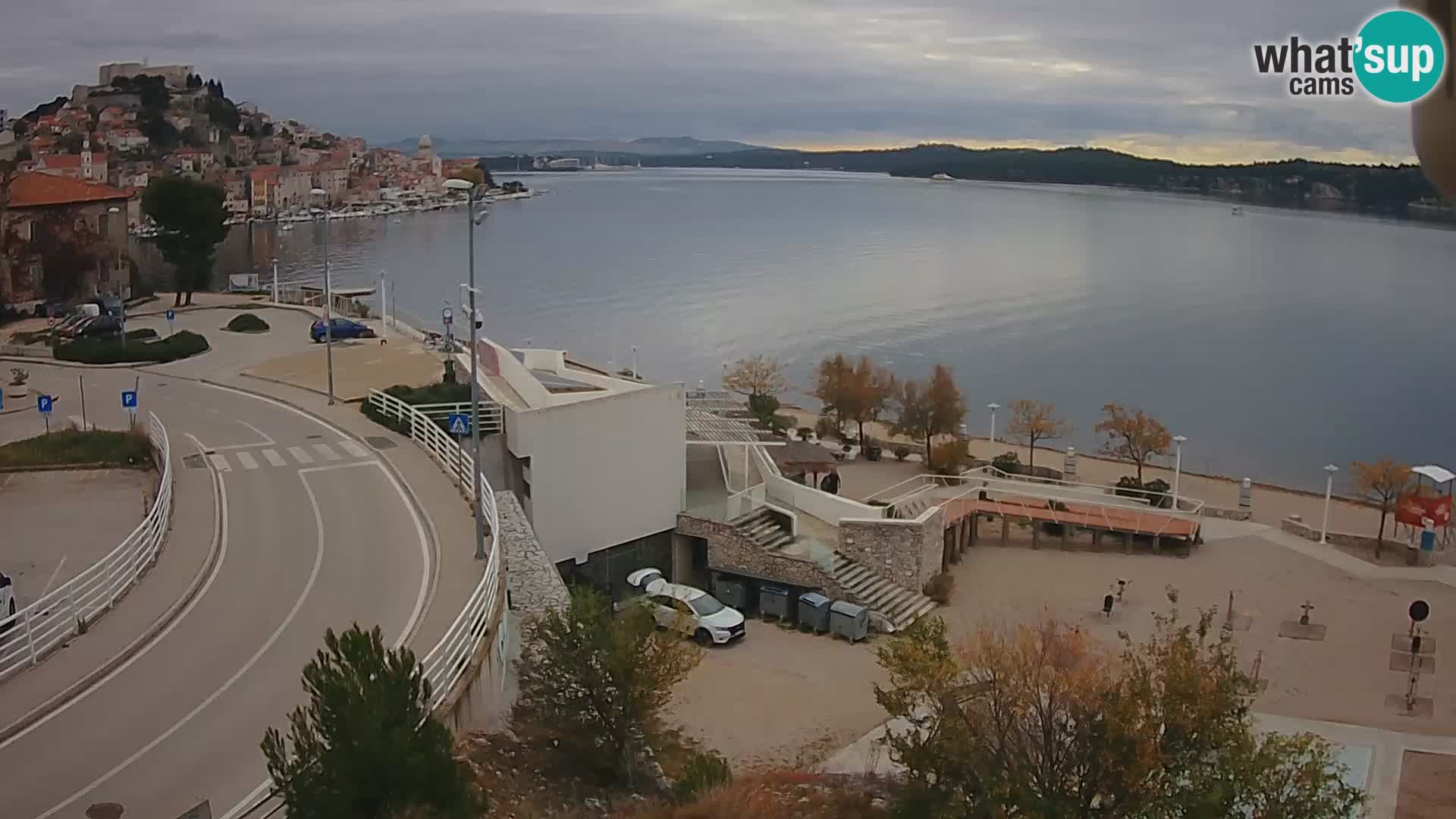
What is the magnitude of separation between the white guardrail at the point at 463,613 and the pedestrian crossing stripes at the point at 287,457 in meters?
1.66

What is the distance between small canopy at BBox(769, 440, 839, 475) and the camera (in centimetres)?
2867

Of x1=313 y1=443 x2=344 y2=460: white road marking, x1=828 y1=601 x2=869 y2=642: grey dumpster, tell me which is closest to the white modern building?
x1=313 y1=443 x2=344 y2=460: white road marking

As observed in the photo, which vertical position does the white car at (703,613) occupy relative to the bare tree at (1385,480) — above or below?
below

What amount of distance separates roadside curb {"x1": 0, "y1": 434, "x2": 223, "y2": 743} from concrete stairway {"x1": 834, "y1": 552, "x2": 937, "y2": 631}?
1064 centimetres

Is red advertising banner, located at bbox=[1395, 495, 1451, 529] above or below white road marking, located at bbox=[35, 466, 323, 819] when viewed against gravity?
below

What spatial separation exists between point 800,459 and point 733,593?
691 centimetres

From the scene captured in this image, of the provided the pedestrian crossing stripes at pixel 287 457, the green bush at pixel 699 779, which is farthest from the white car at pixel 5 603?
the green bush at pixel 699 779

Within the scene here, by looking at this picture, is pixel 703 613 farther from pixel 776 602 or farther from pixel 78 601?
pixel 78 601

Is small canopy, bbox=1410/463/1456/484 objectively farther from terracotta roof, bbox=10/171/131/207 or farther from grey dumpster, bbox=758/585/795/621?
terracotta roof, bbox=10/171/131/207

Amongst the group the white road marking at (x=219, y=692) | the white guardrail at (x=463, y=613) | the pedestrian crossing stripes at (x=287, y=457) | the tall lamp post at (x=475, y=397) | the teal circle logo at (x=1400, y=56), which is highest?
the teal circle logo at (x=1400, y=56)

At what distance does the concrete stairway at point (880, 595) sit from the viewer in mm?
21672

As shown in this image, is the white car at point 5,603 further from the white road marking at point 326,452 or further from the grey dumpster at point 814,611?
the grey dumpster at point 814,611

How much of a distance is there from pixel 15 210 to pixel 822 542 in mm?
33224

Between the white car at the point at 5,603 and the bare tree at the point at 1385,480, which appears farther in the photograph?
the bare tree at the point at 1385,480
